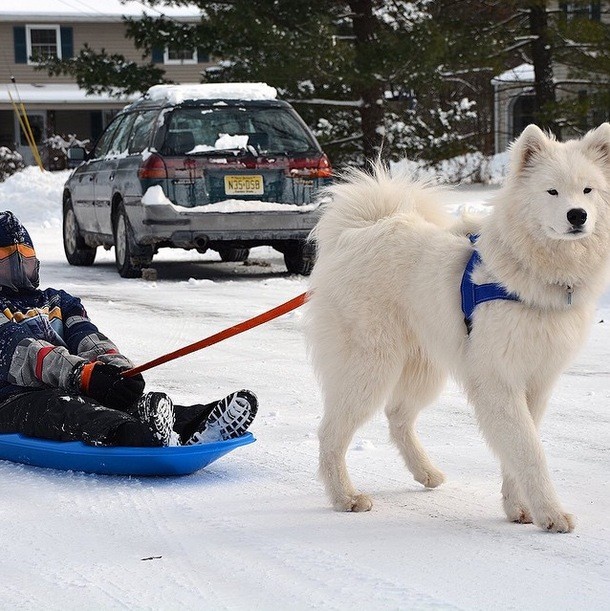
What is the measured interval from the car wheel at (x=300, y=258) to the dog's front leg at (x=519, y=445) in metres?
8.49

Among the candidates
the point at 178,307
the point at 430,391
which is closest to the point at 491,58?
the point at 178,307

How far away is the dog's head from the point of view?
4.37m

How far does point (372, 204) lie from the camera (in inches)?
207

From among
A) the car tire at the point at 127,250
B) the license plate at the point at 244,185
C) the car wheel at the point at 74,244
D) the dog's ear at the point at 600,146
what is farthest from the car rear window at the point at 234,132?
the dog's ear at the point at 600,146

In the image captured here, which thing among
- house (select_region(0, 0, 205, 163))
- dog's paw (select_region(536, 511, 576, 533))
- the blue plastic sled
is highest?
house (select_region(0, 0, 205, 163))

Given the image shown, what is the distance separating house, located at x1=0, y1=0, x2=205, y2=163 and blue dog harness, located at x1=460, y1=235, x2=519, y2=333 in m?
38.4

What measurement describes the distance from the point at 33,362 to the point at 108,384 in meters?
0.42

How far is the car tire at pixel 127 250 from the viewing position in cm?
1250

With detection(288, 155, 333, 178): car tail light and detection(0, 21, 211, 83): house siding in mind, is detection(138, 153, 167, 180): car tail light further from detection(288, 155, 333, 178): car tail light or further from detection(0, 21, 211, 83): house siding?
detection(0, 21, 211, 83): house siding

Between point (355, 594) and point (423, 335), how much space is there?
144cm

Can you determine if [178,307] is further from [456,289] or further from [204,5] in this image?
[204,5]

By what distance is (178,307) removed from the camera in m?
10.7

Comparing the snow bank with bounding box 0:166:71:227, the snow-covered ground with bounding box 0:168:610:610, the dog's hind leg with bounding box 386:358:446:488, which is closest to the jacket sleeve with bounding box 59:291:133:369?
the snow-covered ground with bounding box 0:168:610:610

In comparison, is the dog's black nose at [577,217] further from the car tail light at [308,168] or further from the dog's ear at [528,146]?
the car tail light at [308,168]
